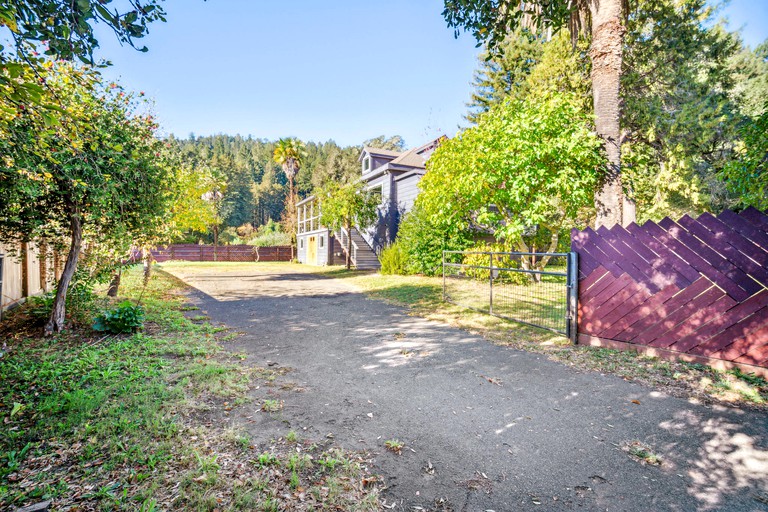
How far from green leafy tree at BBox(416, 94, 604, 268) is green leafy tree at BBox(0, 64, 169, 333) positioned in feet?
25.1

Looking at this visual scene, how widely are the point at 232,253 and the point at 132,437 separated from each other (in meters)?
36.2

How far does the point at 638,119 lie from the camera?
13750 millimetres

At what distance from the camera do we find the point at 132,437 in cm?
262

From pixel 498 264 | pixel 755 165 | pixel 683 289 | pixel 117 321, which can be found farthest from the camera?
pixel 498 264

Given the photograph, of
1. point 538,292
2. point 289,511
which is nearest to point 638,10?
point 538,292

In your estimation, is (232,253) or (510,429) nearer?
(510,429)

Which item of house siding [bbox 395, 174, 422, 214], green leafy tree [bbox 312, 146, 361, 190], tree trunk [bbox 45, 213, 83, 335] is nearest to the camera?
tree trunk [bbox 45, 213, 83, 335]

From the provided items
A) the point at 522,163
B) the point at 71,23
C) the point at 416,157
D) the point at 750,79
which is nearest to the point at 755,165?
the point at 522,163

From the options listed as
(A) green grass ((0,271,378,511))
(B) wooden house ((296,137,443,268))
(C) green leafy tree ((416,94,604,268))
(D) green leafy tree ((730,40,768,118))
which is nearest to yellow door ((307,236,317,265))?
(B) wooden house ((296,137,443,268))

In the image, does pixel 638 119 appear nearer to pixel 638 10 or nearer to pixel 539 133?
pixel 638 10

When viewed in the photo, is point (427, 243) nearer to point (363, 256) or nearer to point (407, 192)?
point (407, 192)

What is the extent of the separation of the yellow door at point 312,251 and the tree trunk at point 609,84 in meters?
22.0

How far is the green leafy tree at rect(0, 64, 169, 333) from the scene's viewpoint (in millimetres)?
4344

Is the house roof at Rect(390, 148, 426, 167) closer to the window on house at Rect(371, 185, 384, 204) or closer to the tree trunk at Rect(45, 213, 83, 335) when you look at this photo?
the window on house at Rect(371, 185, 384, 204)
